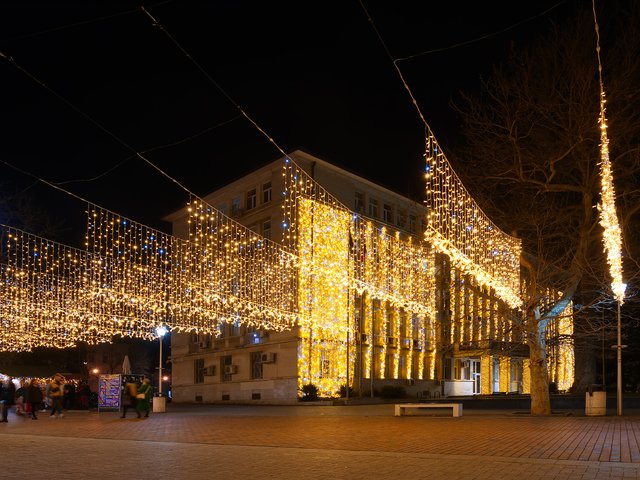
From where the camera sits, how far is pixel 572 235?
2477 centimetres

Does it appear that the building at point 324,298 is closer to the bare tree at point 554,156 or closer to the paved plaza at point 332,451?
the bare tree at point 554,156

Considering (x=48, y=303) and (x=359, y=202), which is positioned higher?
(x=359, y=202)

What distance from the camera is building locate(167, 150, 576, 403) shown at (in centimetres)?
3600

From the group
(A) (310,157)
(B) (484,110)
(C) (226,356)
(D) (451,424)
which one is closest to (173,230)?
(C) (226,356)

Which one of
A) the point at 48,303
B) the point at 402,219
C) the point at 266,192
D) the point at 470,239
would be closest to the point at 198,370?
the point at 266,192

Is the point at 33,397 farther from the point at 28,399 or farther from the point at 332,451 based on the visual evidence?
the point at 332,451

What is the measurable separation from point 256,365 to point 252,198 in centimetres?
1087

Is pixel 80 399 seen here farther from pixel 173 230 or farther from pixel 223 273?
pixel 173 230

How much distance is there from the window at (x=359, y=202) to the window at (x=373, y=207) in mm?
844

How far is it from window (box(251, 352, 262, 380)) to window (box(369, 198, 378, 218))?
38.5ft

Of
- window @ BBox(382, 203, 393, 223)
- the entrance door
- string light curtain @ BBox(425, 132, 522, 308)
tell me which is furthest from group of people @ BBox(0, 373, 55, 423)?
the entrance door

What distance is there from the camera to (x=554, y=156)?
2314 centimetres

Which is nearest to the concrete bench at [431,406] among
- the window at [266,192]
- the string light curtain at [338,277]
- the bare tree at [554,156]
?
the bare tree at [554,156]

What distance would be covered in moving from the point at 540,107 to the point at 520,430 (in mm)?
10865
